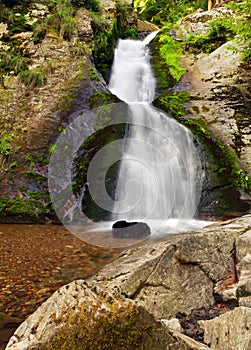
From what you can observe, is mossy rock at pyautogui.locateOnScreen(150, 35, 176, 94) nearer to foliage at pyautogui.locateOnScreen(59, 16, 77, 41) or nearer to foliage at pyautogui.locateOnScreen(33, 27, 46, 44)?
foliage at pyautogui.locateOnScreen(59, 16, 77, 41)

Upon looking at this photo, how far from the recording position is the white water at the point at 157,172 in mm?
7848

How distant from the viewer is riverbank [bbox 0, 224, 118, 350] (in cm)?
305

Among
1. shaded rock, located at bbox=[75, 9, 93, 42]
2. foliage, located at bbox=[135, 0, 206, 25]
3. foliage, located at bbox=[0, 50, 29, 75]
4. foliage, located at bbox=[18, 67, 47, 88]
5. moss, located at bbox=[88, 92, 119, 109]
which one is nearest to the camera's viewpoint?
moss, located at bbox=[88, 92, 119, 109]

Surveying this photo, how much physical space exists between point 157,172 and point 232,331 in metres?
6.20

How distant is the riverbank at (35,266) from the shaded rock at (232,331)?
65.3 inches

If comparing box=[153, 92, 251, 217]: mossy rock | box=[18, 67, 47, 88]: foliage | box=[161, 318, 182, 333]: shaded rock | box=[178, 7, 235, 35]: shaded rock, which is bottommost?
box=[161, 318, 182, 333]: shaded rock

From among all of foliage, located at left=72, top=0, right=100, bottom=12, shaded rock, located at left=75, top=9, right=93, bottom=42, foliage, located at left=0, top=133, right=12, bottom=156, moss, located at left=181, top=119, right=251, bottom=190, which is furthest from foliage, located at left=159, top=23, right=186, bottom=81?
foliage, located at left=0, top=133, right=12, bottom=156

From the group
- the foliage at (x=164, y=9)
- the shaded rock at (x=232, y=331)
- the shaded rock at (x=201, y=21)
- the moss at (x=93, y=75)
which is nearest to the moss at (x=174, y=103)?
the moss at (x=93, y=75)

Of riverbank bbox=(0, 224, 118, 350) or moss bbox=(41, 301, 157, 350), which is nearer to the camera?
moss bbox=(41, 301, 157, 350)

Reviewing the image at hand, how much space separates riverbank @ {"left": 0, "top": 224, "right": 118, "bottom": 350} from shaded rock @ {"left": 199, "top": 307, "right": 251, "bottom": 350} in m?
1.66

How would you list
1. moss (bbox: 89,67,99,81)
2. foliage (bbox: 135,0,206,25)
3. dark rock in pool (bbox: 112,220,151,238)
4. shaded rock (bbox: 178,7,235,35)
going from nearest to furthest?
dark rock in pool (bbox: 112,220,151,238) → moss (bbox: 89,67,99,81) → shaded rock (bbox: 178,7,235,35) → foliage (bbox: 135,0,206,25)

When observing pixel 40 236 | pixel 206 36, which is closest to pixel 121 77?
pixel 206 36

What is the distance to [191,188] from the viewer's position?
27.0 ft

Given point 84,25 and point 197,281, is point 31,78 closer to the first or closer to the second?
point 84,25
